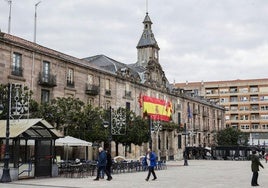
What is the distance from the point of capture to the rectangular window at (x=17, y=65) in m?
31.0

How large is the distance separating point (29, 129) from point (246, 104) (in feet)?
249

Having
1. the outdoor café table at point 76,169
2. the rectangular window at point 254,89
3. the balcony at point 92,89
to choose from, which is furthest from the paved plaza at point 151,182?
the rectangular window at point 254,89

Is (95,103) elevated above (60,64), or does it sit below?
below

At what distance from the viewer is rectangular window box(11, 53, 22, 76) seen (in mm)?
30969

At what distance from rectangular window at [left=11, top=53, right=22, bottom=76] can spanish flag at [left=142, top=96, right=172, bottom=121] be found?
2030 centimetres

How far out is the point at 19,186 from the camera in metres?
15.7

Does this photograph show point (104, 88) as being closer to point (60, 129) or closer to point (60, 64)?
point (60, 64)

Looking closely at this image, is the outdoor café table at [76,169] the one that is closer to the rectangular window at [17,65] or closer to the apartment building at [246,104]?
the rectangular window at [17,65]

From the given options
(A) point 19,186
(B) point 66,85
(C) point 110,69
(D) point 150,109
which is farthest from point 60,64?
(A) point 19,186

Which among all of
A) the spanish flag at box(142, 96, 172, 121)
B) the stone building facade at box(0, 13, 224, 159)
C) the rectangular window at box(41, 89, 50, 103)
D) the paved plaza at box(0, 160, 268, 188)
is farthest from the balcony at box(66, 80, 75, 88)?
the paved plaza at box(0, 160, 268, 188)

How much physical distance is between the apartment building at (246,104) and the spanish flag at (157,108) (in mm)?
35161

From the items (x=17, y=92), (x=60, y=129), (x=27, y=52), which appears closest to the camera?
(x=17, y=92)

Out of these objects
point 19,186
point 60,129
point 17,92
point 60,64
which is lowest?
point 19,186

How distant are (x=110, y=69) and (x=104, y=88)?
518 cm
